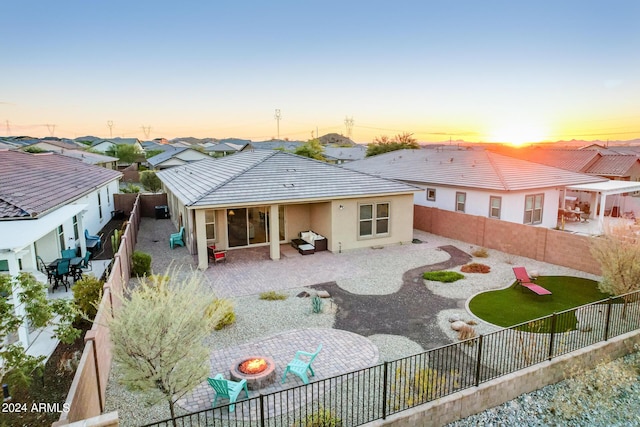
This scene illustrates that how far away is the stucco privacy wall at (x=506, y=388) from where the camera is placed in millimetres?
6875

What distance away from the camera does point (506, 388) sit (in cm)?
788

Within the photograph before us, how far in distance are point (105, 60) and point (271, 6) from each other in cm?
1255

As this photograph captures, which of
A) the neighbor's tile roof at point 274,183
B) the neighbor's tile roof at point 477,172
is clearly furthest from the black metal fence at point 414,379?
the neighbor's tile roof at point 477,172

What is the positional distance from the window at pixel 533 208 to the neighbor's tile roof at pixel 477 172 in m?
0.79

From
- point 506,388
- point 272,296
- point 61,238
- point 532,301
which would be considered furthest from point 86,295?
point 532,301

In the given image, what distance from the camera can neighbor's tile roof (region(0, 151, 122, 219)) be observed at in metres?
11.6

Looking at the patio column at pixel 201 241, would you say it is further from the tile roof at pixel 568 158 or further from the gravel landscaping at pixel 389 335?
the tile roof at pixel 568 158

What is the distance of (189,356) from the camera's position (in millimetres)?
5875

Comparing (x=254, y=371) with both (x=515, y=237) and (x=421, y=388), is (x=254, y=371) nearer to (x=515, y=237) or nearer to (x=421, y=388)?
(x=421, y=388)

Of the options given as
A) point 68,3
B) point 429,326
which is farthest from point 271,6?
point 429,326

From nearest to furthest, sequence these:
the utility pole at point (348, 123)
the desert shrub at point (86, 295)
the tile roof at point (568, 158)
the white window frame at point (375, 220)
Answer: the desert shrub at point (86, 295)
the white window frame at point (375, 220)
the tile roof at point (568, 158)
the utility pole at point (348, 123)

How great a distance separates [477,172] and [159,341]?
22836 millimetres

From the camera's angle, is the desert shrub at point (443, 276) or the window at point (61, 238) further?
A: the window at point (61, 238)

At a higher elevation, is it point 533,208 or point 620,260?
point 620,260
